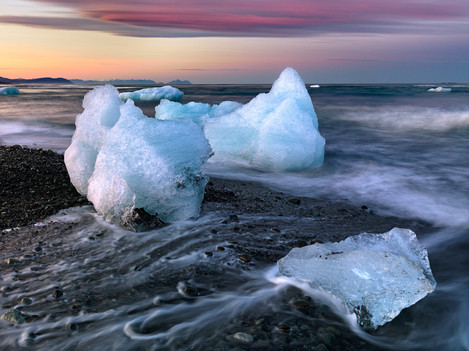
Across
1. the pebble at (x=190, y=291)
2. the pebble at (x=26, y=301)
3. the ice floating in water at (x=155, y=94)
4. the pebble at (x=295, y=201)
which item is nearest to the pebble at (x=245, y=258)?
the pebble at (x=190, y=291)

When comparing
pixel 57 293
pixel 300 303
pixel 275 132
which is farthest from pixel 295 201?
pixel 57 293

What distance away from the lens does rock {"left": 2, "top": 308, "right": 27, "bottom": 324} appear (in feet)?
A: 8.73

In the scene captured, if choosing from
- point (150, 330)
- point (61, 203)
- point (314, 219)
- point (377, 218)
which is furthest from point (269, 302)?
point (61, 203)

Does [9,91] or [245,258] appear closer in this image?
[245,258]

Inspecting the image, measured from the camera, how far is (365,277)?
2.95 m

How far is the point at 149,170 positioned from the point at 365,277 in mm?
2420

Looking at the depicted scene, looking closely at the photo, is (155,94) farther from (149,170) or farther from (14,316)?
(14,316)

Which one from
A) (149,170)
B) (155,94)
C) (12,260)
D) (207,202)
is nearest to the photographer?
(12,260)

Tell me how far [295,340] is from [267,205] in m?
2.83

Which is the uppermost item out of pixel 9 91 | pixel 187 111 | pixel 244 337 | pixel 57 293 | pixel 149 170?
pixel 9 91

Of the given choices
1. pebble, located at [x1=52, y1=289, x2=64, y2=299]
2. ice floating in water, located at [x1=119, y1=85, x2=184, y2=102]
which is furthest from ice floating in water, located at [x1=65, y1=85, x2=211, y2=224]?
ice floating in water, located at [x1=119, y1=85, x2=184, y2=102]

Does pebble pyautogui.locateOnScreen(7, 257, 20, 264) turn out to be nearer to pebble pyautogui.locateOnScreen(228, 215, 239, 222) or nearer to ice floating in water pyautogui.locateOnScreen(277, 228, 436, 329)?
pebble pyautogui.locateOnScreen(228, 215, 239, 222)

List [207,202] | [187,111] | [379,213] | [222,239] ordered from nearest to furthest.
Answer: [222,239]
[207,202]
[379,213]
[187,111]

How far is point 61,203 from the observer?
4879 mm
